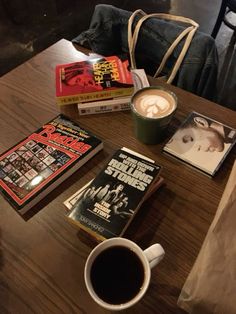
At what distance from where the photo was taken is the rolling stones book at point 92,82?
79 cm

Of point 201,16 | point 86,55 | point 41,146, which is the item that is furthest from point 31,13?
point 41,146

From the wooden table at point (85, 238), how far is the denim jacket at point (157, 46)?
192 millimetres

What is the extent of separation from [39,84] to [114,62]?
24 centimetres

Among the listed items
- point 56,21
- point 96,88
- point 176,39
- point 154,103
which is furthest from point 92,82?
point 56,21

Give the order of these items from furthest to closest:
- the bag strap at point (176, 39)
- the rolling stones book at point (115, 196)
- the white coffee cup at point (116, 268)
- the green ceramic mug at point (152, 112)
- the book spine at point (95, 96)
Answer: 1. the bag strap at point (176, 39)
2. the book spine at point (95, 96)
3. the green ceramic mug at point (152, 112)
4. the rolling stones book at point (115, 196)
5. the white coffee cup at point (116, 268)

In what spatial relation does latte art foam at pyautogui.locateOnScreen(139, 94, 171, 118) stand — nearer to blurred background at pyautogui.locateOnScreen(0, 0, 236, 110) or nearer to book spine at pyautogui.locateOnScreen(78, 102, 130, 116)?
book spine at pyautogui.locateOnScreen(78, 102, 130, 116)

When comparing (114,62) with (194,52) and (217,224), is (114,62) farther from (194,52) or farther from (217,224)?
(217,224)

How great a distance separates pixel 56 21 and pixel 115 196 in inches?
91.4

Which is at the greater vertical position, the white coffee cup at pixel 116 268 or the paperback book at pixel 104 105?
the paperback book at pixel 104 105

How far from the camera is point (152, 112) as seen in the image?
0.70m

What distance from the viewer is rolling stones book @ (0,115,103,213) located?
0.64m

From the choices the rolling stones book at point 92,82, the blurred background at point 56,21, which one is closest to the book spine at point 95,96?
the rolling stones book at point 92,82

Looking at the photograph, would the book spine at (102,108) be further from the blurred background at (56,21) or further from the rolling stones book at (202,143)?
the blurred background at (56,21)

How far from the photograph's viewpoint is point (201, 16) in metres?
2.50
